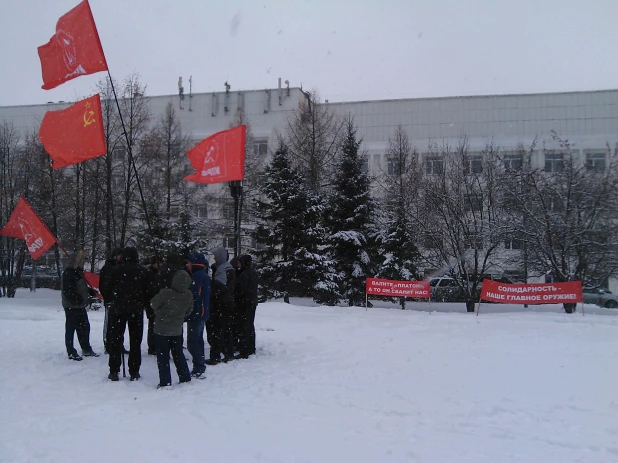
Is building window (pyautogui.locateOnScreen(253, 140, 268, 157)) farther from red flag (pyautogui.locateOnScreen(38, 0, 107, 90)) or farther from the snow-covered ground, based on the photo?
the snow-covered ground

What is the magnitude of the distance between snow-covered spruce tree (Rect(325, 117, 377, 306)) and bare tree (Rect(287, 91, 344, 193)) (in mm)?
3973

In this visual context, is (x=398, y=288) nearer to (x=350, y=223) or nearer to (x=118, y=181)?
(x=350, y=223)

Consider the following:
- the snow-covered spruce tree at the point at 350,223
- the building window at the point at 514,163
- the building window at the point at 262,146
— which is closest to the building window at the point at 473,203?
the building window at the point at 514,163

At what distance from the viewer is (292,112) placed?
42.7m

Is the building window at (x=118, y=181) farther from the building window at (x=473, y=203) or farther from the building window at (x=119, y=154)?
the building window at (x=473, y=203)

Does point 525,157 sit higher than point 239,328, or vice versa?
point 525,157

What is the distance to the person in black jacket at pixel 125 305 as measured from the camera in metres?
7.95

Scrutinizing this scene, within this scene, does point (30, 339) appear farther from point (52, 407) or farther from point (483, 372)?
point (483, 372)

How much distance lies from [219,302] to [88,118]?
428 cm

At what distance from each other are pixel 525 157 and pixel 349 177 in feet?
33.8

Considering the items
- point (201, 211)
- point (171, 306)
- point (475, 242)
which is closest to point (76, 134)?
point (171, 306)

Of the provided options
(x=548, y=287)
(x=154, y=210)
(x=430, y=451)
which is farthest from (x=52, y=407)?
(x=154, y=210)

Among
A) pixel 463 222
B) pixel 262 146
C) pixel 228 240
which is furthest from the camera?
pixel 262 146

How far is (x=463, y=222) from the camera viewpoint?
1049 inches
